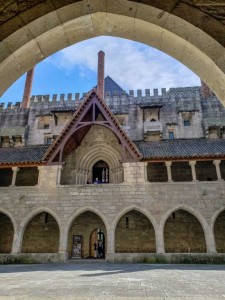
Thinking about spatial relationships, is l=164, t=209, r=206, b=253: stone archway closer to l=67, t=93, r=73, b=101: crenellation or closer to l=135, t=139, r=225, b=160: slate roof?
l=135, t=139, r=225, b=160: slate roof

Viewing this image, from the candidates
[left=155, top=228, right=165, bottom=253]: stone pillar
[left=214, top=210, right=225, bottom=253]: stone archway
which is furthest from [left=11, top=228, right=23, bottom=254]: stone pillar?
[left=214, top=210, right=225, bottom=253]: stone archway

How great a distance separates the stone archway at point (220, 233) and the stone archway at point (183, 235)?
2.51 feet

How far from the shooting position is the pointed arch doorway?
53.3 ft

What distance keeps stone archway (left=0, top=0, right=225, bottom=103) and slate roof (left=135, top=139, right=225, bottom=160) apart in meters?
11.2

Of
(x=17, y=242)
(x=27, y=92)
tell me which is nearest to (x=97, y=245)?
(x=17, y=242)

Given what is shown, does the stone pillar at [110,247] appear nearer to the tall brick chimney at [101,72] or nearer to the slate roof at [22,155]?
the slate roof at [22,155]

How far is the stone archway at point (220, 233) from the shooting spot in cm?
1330

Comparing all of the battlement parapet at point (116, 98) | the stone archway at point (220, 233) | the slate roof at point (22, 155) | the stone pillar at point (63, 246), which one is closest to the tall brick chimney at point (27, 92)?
the battlement parapet at point (116, 98)

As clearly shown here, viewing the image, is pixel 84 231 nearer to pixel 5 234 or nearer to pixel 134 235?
pixel 134 235

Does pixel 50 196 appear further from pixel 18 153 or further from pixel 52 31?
pixel 52 31

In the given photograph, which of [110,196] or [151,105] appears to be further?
[151,105]

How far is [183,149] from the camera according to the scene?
585 inches

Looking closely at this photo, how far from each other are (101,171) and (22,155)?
18.2 feet

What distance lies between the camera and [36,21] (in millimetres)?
2258
